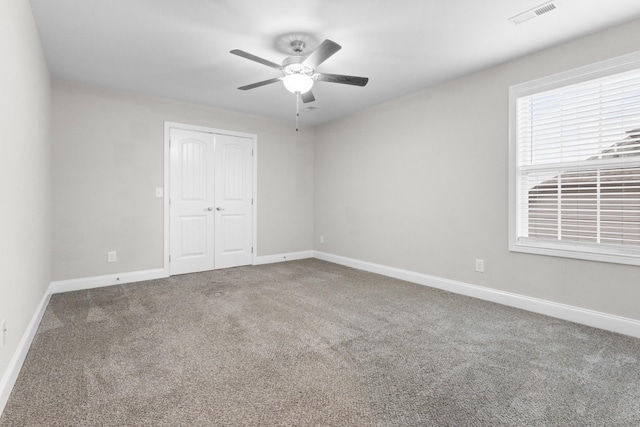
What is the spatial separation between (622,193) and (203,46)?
3797mm

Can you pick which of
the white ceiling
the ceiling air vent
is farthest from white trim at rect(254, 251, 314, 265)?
the ceiling air vent

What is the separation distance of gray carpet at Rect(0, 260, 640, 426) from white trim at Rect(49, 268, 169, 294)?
19.2 inches

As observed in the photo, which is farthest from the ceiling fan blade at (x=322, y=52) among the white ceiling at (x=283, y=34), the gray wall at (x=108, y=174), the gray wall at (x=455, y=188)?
the gray wall at (x=108, y=174)

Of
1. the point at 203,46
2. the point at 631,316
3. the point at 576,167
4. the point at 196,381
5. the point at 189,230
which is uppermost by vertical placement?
the point at 203,46

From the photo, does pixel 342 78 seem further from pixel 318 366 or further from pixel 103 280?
pixel 103 280

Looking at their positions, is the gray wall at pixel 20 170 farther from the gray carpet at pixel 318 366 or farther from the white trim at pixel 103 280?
the white trim at pixel 103 280

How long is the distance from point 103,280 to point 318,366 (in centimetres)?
333

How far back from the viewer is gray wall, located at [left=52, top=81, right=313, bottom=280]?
12.4 feet

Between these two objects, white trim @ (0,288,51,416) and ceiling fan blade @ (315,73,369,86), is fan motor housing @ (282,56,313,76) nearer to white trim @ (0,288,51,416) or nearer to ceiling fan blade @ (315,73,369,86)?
ceiling fan blade @ (315,73,369,86)

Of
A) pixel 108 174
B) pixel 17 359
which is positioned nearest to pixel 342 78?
pixel 17 359

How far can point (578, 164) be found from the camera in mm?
2838

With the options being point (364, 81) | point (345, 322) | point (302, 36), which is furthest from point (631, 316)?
point (302, 36)

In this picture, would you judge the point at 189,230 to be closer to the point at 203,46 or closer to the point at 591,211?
the point at 203,46

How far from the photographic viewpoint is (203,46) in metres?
2.92
